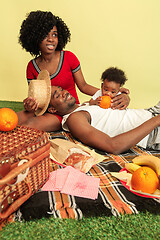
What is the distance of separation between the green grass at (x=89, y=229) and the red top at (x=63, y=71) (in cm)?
193

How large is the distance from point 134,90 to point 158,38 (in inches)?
43.9

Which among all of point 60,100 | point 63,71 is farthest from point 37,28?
point 60,100

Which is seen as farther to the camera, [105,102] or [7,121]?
[105,102]

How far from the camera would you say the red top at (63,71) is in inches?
116

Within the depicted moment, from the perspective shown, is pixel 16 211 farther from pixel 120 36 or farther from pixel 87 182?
pixel 120 36

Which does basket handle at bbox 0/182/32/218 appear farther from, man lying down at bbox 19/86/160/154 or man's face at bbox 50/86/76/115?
man's face at bbox 50/86/76/115

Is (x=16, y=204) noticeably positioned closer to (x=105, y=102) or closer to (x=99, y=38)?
(x=105, y=102)

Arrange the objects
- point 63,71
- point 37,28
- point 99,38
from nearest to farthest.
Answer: point 37,28 < point 63,71 < point 99,38

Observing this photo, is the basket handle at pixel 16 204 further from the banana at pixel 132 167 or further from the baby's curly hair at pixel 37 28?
the baby's curly hair at pixel 37 28

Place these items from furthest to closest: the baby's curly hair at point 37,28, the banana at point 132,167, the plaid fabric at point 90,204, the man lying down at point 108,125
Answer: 1. the baby's curly hair at point 37,28
2. the man lying down at point 108,125
3. the banana at point 132,167
4. the plaid fabric at point 90,204

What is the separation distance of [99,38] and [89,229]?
3831mm

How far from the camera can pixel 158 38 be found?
4617 millimetres

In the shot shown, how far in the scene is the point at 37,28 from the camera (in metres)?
2.75

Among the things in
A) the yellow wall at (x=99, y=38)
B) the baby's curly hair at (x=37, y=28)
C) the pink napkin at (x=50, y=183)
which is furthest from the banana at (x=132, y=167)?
the yellow wall at (x=99, y=38)
